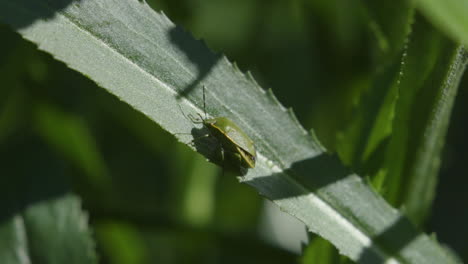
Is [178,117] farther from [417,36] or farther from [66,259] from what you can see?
[66,259]

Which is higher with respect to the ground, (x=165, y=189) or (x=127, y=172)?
(x=127, y=172)

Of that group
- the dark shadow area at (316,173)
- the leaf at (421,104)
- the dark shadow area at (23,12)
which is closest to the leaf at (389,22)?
the leaf at (421,104)

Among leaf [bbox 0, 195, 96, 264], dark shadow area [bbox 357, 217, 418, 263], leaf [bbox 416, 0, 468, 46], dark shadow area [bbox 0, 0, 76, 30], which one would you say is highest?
dark shadow area [bbox 0, 0, 76, 30]

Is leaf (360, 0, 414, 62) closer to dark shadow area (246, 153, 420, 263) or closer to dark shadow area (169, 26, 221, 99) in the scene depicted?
dark shadow area (246, 153, 420, 263)

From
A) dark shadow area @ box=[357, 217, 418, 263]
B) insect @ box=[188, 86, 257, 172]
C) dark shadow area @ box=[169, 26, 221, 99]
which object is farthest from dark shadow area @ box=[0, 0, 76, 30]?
dark shadow area @ box=[357, 217, 418, 263]

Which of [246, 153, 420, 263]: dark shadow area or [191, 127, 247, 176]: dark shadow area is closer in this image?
[246, 153, 420, 263]: dark shadow area

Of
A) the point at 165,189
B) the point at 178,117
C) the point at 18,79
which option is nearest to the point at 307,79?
the point at 165,189

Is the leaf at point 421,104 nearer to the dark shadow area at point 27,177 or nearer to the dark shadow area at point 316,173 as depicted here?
the dark shadow area at point 316,173
